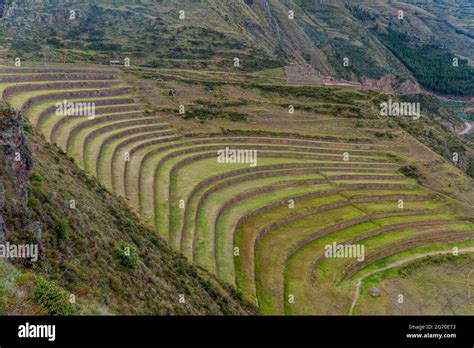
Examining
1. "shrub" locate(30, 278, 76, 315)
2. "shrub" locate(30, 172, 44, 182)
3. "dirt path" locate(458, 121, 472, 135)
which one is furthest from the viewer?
"dirt path" locate(458, 121, 472, 135)

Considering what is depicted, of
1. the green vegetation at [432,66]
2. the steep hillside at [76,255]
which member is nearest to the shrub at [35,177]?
the steep hillside at [76,255]

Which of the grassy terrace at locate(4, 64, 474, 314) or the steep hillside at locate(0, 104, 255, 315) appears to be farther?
the grassy terrace at locate(4, 64, 474, 314)

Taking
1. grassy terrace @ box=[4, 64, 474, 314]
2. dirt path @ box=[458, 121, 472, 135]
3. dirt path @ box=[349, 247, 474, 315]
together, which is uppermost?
dirt path @ box=[458, 121, 472, 135]

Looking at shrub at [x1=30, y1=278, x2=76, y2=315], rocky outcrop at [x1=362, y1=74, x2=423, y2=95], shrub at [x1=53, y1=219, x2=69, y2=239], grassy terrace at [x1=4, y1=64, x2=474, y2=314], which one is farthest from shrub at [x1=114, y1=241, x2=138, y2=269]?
rocky outcrop at [x1=362, y1=74, x2=423, y2=95]

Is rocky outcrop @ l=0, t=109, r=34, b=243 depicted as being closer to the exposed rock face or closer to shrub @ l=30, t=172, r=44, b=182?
the exposed rock face

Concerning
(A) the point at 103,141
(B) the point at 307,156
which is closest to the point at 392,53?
(B) the point at 307,156

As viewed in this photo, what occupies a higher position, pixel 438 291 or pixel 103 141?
pixel 103 141

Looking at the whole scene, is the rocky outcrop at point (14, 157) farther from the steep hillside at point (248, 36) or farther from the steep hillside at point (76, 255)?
the steep hillside at point (248, 36)

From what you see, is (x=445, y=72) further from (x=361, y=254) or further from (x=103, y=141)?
(x=103, y=141)
